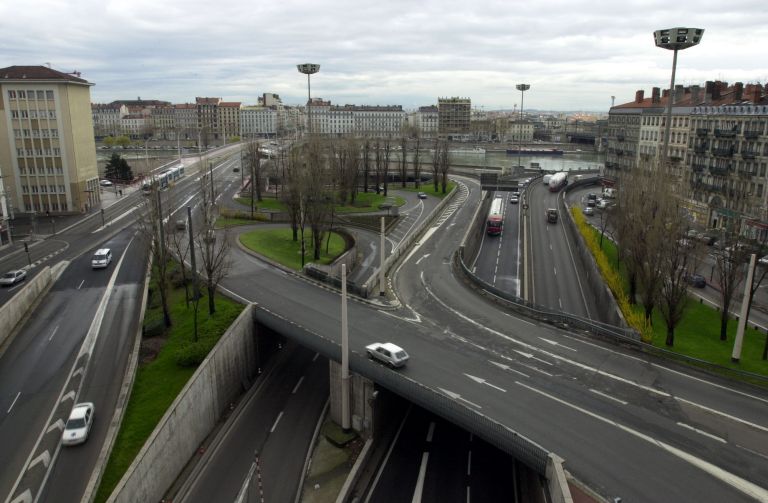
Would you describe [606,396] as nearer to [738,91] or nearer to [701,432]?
[701,432]

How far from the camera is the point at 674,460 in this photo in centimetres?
2072

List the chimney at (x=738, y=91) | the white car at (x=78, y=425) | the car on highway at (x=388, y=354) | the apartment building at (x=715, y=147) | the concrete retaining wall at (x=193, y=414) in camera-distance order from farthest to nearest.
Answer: the chimney at (x=738, y=91)
the apartment building at (x=715, y=147)
the car on highway at (x=388, y=354)
the white car at (x=78, y=425)
the concrete retaining wall at (x=193, y=414)

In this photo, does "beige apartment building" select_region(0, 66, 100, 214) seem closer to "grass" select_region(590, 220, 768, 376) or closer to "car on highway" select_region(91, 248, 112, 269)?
"car on highway" select_region(91, 248, 112, 269)

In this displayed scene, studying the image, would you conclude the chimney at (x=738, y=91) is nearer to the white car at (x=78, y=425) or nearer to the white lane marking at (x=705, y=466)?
the white lane marking at (x=705, y=466)

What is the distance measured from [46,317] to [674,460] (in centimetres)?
4103

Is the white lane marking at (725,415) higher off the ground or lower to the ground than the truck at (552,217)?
lower

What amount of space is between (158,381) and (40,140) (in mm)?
55750

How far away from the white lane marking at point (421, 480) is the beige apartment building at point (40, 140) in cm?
6552

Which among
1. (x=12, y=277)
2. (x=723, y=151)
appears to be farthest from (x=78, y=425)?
(x=723, y=151)

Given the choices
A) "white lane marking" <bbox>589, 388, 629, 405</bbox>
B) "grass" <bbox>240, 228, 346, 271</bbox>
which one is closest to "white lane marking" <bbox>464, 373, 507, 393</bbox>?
"white lane marking" <bbox>589, 388, 629, 405</bbox>

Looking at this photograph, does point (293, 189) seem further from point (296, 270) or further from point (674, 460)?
point (674, 460)

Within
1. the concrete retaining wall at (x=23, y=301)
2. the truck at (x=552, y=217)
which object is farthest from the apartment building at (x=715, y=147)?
the concrete retaining wall at (x=23, y=301)

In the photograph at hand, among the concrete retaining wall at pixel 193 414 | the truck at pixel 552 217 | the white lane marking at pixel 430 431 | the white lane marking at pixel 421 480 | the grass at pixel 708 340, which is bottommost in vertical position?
the white lane marking at pixel 421 480

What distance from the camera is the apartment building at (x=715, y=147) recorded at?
63531 mm
